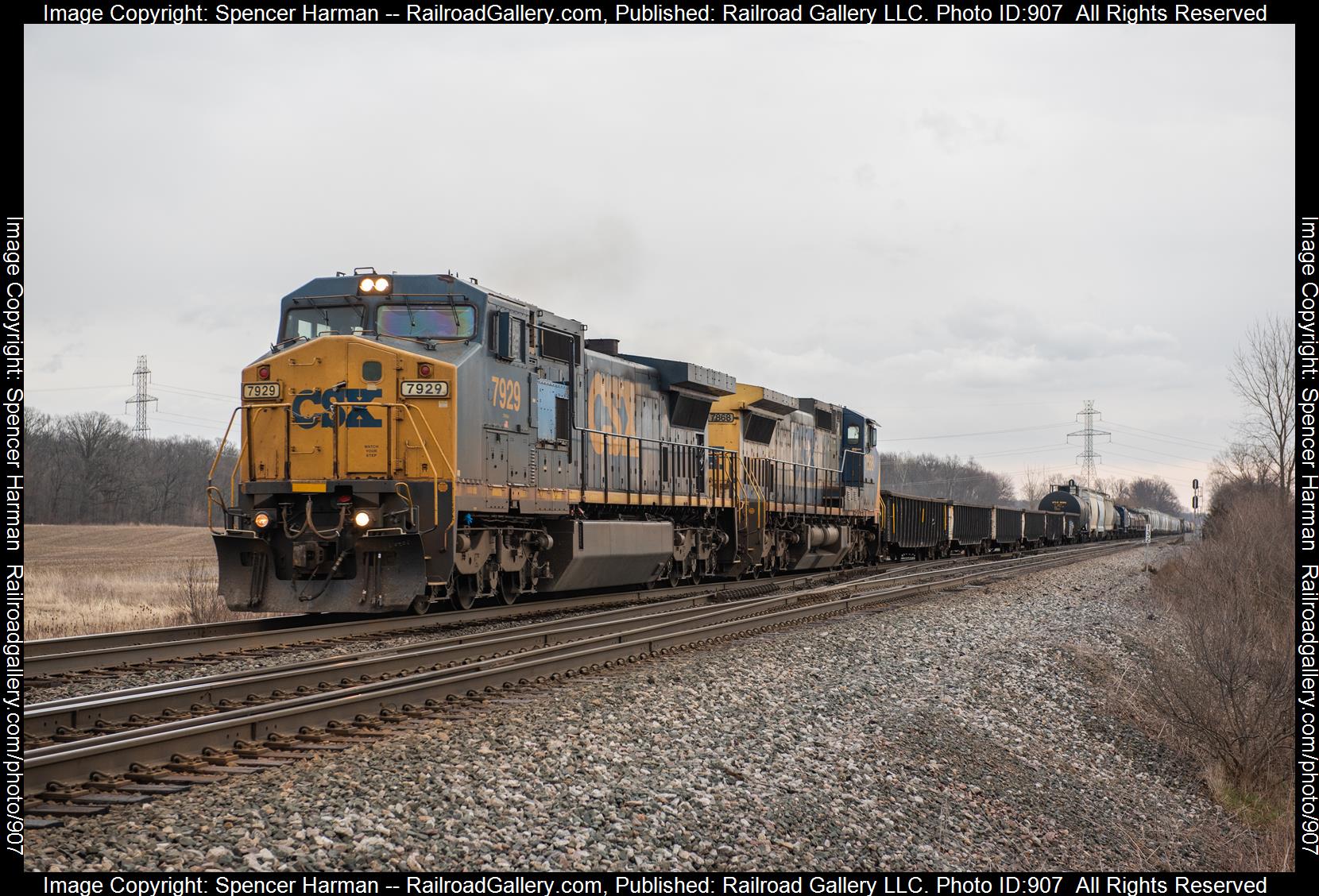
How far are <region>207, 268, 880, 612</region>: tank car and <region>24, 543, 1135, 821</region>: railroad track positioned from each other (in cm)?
137

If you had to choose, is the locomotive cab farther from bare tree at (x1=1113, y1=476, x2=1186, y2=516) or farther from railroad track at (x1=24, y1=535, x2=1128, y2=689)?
bare tree at (x1=1113, y1=476, x2=1186, y2=516)

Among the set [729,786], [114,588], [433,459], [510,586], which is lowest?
[114,588]

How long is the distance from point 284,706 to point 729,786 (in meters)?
2.74

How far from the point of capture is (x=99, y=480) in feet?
219

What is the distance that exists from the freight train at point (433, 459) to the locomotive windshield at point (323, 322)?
0.8 inches

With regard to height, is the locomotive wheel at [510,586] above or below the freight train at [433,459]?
below

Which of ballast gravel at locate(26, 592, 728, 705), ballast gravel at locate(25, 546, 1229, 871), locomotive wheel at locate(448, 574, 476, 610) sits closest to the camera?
ballast gravel at locate(25, 546, 1229, 871)

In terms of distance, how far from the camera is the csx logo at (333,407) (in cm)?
1107

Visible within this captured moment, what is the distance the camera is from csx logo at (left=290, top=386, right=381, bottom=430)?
11.1m

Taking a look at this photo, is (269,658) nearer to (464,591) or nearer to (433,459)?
(433,459)

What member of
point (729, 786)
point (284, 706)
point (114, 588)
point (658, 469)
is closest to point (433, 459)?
point (284, 706)

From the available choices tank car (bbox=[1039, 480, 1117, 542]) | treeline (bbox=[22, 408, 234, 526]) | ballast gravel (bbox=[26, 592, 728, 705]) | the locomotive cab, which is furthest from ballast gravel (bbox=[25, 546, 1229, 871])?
treeline (bbox=[22, 408, 234, 526])

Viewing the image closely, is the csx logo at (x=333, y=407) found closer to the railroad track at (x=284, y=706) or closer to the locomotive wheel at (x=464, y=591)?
the locomotive wheel at (x=464, y=591)

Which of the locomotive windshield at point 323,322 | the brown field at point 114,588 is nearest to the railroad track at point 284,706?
the locomotive windshield at point 323,322
